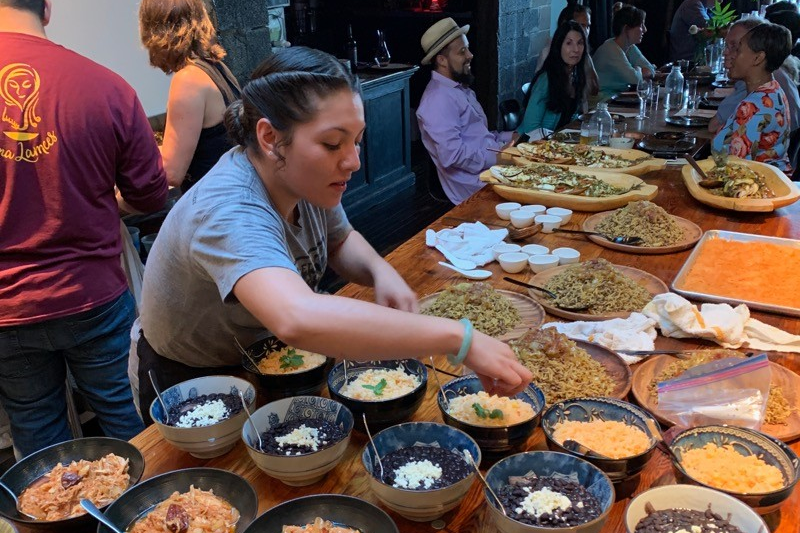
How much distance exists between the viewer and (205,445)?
1420mm

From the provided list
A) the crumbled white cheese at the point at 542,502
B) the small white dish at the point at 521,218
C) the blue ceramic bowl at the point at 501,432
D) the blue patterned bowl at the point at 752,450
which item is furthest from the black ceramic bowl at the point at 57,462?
the small white dish at the point at 521,218

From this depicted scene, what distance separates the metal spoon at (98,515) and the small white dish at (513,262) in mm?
1598

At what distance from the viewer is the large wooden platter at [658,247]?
2549 millimetres

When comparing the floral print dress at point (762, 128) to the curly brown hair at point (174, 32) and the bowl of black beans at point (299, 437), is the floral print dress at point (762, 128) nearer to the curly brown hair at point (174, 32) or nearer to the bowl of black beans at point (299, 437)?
the curly brown hair at point (174, 32)

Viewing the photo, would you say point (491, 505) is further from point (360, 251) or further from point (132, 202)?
point (132, 202)

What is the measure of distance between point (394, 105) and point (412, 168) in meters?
1.21

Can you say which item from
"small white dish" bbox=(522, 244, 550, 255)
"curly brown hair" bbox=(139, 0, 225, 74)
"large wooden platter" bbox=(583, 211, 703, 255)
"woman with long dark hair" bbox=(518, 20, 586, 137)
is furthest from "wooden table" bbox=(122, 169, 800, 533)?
"woman with long dark hair" bbox=(518, 20, 586, 137)

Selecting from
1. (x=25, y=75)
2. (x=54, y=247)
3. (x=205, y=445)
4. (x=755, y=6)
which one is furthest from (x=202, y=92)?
(x=755, y=6)

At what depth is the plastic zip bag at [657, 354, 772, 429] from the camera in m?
1.51

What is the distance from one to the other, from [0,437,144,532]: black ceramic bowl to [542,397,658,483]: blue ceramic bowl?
2.89 feet

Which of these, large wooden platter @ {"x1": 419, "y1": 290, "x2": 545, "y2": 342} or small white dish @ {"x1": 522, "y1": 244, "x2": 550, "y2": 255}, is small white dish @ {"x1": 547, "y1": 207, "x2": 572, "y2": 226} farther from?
large wooden platter @ {"x1": 419, "y1": 290, "x2": 545, "y2": 342}

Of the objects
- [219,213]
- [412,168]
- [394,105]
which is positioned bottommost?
[412,168]

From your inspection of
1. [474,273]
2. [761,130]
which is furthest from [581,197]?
[761,130]

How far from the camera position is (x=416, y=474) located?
1.27 m
